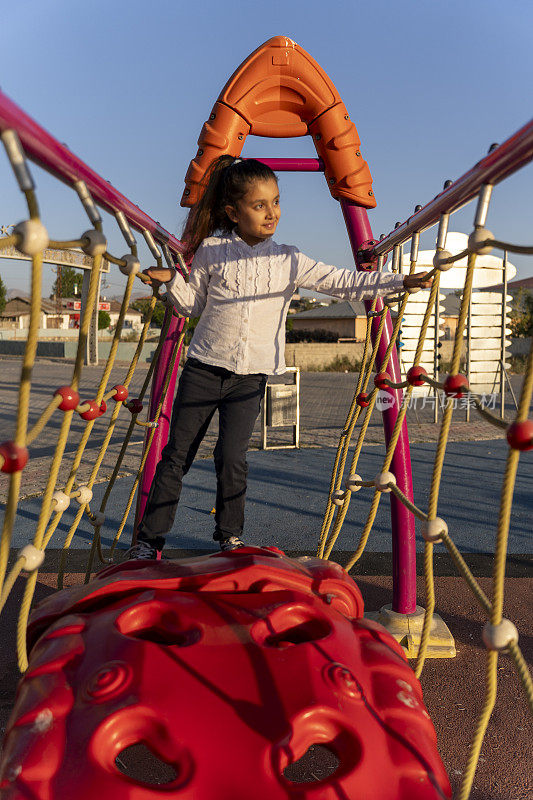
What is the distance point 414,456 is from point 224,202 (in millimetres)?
4564

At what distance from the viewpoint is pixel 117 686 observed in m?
1.08

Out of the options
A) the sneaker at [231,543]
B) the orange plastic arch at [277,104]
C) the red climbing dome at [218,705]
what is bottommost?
the sneaker at [231,543]

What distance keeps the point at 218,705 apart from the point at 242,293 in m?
1.61

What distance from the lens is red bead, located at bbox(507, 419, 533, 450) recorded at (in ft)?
3.46

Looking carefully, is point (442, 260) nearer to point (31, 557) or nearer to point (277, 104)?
point (31, 557)

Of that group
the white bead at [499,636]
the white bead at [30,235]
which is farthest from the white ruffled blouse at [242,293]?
the white bead at [499,636]

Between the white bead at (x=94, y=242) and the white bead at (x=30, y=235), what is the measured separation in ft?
0.96

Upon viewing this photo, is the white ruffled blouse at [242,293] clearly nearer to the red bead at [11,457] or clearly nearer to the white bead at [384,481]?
the white bead at [384,481]

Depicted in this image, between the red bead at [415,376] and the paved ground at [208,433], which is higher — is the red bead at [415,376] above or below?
above

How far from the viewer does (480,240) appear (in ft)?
4.36

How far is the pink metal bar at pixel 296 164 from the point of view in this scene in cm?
282

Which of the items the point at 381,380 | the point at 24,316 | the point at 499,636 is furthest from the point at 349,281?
the point at 24,316

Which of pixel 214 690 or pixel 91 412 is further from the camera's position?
pixel 91 412

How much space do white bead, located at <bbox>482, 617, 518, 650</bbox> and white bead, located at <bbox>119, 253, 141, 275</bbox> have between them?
48.1 inches
